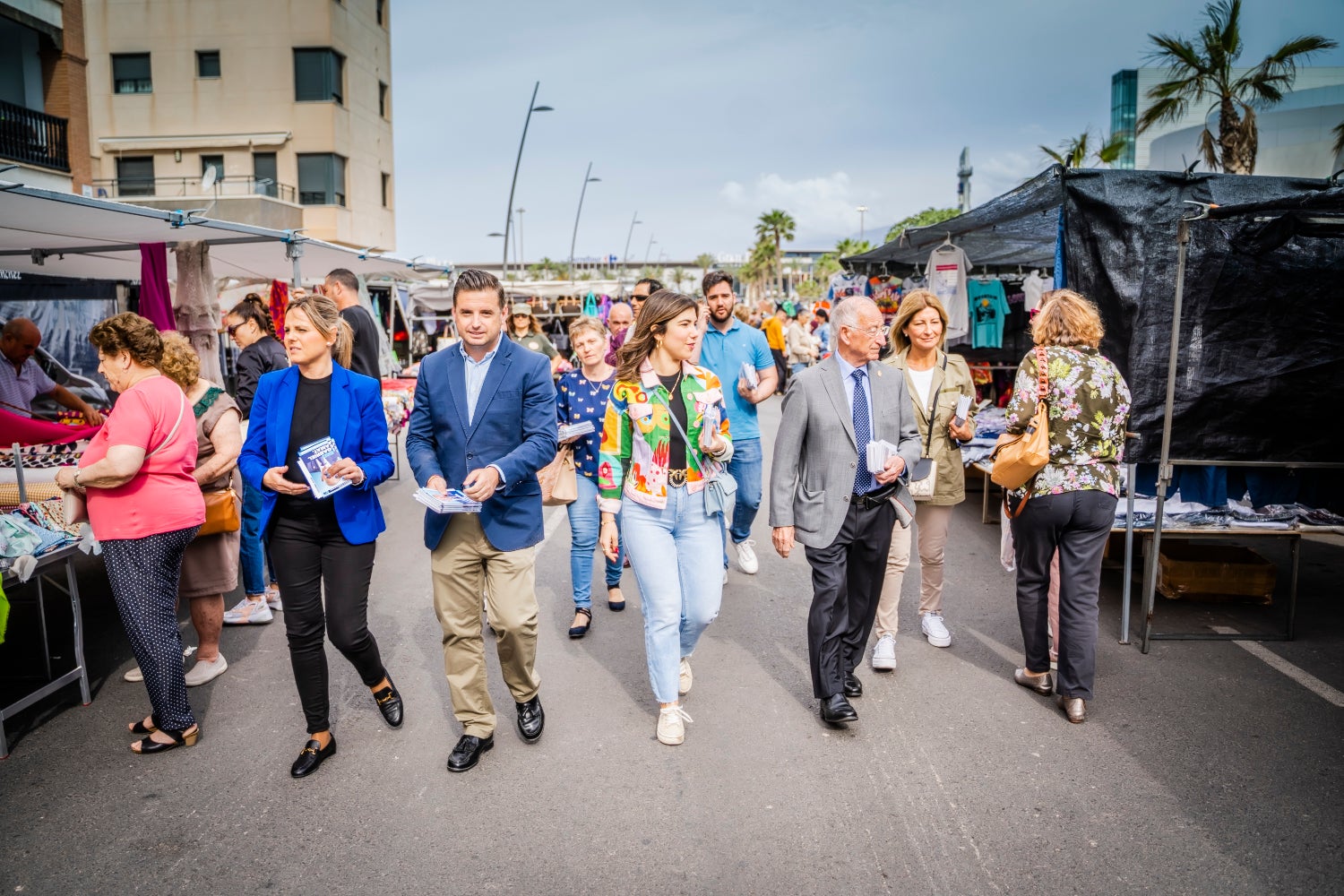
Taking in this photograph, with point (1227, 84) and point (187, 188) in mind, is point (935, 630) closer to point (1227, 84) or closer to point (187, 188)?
point (1227, 84)

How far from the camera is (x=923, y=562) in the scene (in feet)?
17.5

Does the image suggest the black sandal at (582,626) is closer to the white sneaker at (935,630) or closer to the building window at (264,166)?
the white sneaker at (935,630)

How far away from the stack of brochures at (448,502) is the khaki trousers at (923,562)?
2.34 m

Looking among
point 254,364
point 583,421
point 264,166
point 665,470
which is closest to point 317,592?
point 665,470

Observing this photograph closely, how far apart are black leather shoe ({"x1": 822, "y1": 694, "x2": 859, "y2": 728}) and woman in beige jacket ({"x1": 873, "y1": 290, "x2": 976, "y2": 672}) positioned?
2.40ft

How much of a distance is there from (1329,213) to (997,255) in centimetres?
649

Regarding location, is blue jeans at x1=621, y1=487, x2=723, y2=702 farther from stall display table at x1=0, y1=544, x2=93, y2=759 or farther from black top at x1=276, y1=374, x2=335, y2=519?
stall display table at x1=0, y1=544, x2=93, y2=759

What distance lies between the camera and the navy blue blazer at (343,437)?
376cm

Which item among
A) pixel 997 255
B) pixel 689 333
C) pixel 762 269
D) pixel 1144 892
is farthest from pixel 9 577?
pixel 762 269

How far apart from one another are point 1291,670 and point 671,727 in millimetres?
3521

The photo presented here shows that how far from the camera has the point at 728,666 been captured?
16.2 feet

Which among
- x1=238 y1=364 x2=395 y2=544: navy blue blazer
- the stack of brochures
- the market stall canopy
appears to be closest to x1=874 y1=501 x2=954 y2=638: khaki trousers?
the stack of brochures

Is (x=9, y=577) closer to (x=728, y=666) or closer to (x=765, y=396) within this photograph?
(x=728, y=666)

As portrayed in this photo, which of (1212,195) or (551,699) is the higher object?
(1212,195)
